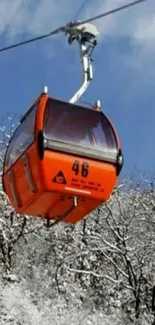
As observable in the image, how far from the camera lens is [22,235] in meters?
25.0

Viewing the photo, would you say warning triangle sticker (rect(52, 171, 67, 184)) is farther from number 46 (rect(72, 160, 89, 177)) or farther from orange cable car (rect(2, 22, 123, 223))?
number 46 (rect(72, 160, 89, 177))

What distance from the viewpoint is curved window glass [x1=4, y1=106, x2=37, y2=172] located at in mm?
6695

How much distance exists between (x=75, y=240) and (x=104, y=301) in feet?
8.99

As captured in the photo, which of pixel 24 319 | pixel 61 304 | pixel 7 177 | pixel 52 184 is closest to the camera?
pixel 52 184

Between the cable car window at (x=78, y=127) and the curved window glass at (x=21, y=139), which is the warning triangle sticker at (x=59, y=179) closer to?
the cable car window at (x=78, y=127)

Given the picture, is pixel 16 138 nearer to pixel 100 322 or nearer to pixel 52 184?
pixel 52 184

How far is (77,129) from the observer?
665 centimetres

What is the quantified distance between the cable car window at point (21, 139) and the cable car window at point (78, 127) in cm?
20

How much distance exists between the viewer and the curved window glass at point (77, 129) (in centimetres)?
651

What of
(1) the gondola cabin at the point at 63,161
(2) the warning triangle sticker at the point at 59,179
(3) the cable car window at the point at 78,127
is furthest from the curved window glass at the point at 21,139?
(2) the warning triangle sticker at the point at 59,179

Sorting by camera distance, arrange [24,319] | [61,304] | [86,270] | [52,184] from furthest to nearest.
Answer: [86,270] → [61,304] → [24,319] → [52,184]

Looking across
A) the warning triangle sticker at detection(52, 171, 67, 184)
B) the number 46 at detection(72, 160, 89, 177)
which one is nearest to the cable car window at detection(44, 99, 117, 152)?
the number 46 at detection(72, 160, 89, 177)

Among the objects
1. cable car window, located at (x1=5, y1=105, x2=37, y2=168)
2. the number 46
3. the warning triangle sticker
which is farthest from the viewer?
cable car window, located at (x1=5, y1=105, x2=37, y2=168)

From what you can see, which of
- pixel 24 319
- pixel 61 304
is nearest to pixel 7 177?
pixel 24 319
